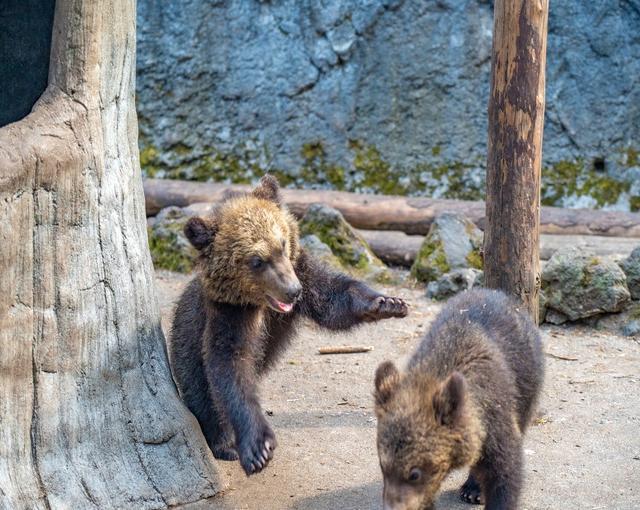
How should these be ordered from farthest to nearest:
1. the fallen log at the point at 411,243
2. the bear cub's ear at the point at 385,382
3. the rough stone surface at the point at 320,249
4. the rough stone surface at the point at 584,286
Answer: the fallen log at the point at 411,243
the rough stone surface at the point at 320,249
the rough stone surface at the point at 584,286
the bear cub's ear at the point at 385,382

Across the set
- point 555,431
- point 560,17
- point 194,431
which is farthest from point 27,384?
point 560,17

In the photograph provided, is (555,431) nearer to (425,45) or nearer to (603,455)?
(603,455)

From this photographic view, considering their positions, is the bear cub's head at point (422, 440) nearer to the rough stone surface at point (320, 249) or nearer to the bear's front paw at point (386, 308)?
the bear's front paw at point (386, 308)

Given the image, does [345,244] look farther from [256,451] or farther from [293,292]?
[256,451]

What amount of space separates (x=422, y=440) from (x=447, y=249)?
20.5 ft

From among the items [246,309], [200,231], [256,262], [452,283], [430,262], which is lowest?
[452,283]

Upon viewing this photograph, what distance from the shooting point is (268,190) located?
21.8 feet

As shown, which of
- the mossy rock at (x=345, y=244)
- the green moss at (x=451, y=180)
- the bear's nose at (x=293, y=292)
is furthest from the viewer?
the green moss at (x=451, y=180)

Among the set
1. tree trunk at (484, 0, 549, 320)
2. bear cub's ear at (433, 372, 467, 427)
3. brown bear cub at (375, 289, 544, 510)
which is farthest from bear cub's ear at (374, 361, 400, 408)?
tree trunk at (484, 0, 549, 320)

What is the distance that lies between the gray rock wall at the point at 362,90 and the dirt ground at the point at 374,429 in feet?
17.7

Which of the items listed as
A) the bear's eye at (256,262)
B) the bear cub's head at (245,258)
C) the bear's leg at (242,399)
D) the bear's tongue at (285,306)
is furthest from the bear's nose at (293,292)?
the bear's leg at (242,399)

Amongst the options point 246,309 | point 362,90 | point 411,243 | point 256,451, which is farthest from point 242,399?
point 362,90

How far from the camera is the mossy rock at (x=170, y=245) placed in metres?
11.4

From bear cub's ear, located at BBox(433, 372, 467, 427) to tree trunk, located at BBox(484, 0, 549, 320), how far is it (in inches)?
98.6
